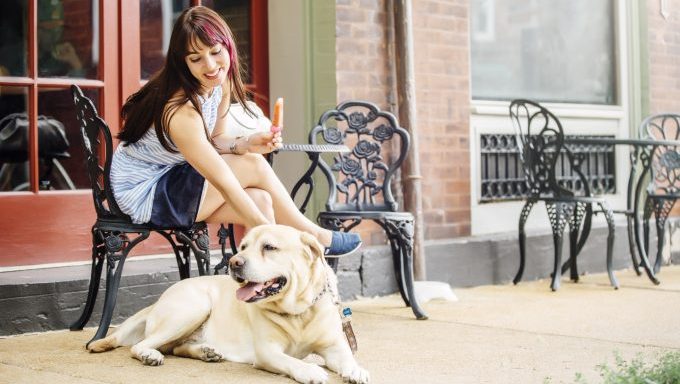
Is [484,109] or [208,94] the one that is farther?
[484,109]

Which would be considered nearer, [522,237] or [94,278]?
[94,278]

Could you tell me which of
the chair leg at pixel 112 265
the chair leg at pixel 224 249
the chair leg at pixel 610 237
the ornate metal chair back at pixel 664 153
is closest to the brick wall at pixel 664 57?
the ornate metal chair back at pixel 664 153

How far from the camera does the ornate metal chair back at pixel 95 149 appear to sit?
4.64 m

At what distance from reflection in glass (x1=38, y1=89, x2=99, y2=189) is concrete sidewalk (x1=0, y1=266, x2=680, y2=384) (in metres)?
1.01

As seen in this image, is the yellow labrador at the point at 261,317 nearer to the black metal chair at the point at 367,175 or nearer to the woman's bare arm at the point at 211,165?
the woman's bare arm at the point at 211,165

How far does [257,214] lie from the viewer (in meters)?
4.38

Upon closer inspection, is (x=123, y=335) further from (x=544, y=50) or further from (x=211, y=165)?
(x=544, y=50)

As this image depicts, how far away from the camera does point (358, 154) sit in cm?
624

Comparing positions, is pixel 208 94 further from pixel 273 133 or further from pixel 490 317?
pixel 490 317

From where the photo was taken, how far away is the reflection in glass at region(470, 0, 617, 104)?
7938mm

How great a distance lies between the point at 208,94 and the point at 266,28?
2.11m

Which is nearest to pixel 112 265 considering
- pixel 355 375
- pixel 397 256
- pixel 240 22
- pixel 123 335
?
pixel 123 335

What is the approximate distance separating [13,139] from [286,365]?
2.38 metres

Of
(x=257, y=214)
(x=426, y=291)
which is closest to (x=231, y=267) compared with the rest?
(x=257, y=214)
